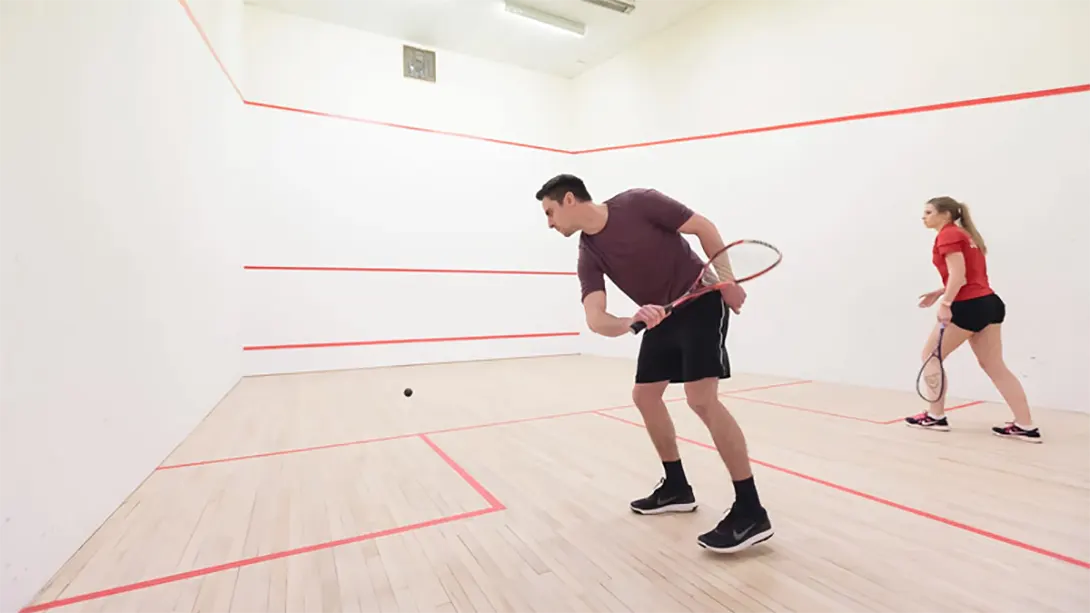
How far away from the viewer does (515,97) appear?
6086 mm

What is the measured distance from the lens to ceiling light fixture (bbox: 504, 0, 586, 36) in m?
4.79

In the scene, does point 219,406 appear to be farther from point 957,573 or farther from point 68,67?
point 957,573

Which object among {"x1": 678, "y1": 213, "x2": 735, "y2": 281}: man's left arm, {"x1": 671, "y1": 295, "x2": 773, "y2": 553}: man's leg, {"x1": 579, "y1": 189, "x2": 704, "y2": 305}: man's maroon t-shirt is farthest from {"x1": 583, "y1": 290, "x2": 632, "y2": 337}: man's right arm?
{"x1": 678, "y1": 213, "x2": 735, "y2": 281}: man's left arm

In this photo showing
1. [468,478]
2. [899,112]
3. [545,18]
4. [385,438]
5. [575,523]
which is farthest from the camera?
[545,18]

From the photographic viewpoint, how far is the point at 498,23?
511 centimetres

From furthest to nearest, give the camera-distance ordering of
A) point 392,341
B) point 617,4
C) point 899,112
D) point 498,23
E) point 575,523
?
1. point 392,341
2. point 498,23
3. point 617,4
4. point 899,112
5. point 575,523

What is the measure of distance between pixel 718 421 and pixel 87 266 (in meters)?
1.80

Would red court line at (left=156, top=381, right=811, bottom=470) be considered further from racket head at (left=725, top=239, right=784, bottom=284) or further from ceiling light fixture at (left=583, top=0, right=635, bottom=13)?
ceiling light fixture at (left=583, top=0, right=635, bottom=13)

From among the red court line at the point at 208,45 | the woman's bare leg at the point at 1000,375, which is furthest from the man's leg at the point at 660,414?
the red court line at the point at 208,45

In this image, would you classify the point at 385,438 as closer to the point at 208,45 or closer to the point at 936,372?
the point at 208,45

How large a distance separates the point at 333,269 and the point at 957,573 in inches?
191

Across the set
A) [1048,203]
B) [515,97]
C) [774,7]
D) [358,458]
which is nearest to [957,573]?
[358,458]

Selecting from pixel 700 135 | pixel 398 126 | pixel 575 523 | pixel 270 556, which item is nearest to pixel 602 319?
pixel 575 523

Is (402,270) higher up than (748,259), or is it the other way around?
(748,259)
